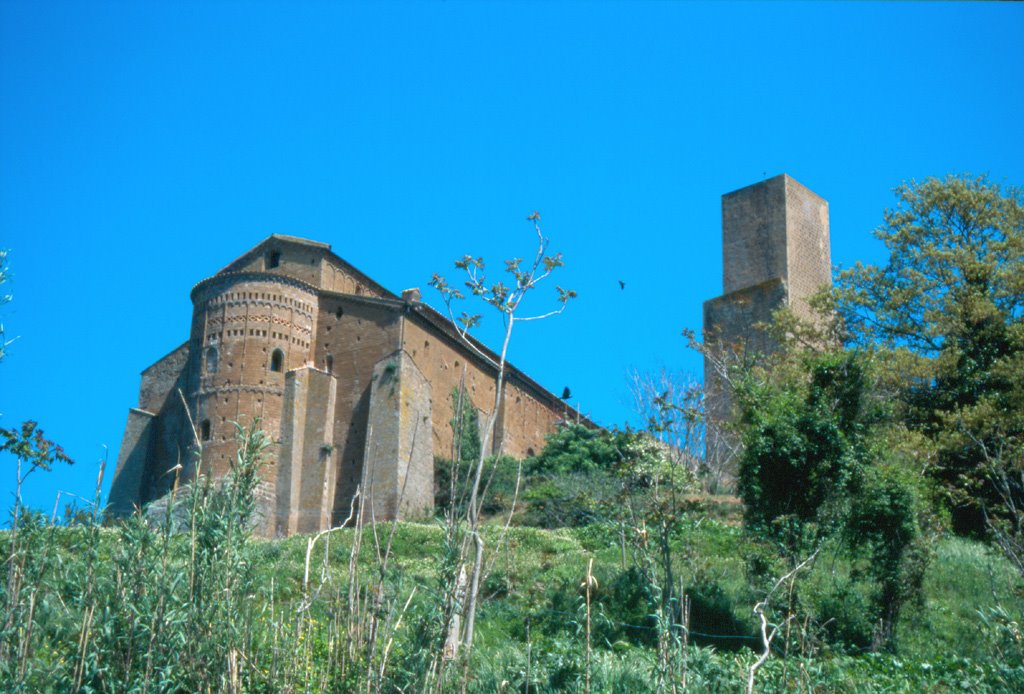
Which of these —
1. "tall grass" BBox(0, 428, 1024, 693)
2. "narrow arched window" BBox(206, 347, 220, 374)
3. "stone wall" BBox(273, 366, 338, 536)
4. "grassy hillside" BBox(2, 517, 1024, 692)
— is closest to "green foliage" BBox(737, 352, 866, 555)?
"grassy hillside" BBox(2, 517, 1024, 692)

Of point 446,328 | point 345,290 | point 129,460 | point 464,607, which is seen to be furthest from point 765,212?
point 464,607

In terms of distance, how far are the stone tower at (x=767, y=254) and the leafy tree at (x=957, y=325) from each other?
6.95 meters

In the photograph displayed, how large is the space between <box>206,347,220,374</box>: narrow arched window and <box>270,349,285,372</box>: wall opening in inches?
54.7

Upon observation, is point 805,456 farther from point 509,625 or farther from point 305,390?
point 305,390

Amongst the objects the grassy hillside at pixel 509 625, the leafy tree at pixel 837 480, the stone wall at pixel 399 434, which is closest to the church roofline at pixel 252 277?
the stone wall at pixel 399 434

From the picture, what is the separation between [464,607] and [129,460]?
28.7 meters

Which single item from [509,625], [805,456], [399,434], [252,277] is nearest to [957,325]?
[805,456]

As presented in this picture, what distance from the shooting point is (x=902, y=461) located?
1617 cm

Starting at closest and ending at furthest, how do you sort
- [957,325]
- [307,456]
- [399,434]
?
[957,325], [399,434], [307,456]

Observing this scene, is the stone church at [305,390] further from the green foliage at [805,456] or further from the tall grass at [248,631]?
the tall grass at [248,631]

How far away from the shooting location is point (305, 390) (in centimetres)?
3222

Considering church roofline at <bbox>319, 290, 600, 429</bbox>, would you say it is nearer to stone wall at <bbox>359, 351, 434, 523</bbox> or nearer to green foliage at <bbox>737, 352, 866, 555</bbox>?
stone wall at <bbox>359, 351, 434, 523</bbox>

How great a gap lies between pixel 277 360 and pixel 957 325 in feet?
59.4

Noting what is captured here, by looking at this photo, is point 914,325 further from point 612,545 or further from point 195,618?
point 195,618
